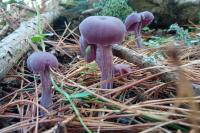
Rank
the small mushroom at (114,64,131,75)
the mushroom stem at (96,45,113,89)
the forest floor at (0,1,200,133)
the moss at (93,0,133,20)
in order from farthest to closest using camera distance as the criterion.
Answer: the moss at (93,0,133,20), the small mushroom at (114,64,131,75), the mushroom stem at (96,45,113,89), the forest floor at (0,1,200,133)

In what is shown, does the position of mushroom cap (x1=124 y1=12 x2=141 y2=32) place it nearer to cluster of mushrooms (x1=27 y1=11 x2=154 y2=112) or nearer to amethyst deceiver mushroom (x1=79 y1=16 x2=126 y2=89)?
cluster of mushrooms (x1=27 y1=11 x2=154 y2=112)

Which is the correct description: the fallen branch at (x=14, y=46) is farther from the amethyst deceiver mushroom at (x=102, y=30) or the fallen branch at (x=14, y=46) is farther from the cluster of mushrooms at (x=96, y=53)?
the amethyst deceiver mushroom at (x=102, y=30)

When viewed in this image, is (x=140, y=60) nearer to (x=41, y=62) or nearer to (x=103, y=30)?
(x=103, y=30)

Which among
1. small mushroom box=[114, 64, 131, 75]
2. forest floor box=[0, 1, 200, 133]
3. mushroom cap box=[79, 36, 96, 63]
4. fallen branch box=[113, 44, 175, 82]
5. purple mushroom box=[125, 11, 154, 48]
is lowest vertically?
forest floor box=[0, 1, 200, 133]

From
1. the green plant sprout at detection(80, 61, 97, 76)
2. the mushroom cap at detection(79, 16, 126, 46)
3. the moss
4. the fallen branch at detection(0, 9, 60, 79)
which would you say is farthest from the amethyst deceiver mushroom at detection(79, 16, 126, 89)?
the moss

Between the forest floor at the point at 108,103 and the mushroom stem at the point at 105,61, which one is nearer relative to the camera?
the forest floor at the point at 108,103

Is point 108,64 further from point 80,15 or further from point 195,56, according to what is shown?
point 80,15

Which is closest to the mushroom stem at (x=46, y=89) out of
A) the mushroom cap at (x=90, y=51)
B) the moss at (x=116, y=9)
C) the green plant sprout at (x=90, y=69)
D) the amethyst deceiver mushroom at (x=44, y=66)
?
the amethyst deceiver mushroom at (x=44, y=66)

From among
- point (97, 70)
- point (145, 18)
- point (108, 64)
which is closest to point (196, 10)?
point (145, 18)
